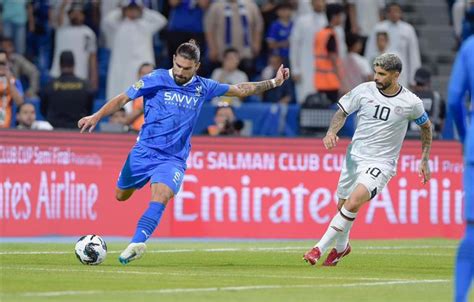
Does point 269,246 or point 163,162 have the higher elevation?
point 163,162

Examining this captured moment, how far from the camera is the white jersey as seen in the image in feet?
51.1

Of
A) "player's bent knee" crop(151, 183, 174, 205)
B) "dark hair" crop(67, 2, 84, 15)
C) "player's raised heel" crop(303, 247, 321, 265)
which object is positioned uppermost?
"dark hair" crop(67, 2, 84, 15)

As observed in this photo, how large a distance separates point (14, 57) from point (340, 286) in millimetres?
13577

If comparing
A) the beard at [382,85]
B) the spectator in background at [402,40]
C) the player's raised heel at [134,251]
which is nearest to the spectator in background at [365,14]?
the spectator in background at [402,40]

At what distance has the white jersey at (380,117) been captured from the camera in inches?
613

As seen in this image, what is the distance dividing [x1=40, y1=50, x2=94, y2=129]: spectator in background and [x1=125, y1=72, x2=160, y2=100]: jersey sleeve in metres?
7.67

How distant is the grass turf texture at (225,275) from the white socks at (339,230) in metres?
0.28

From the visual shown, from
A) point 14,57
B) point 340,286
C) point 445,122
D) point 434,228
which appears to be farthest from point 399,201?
point 340,286

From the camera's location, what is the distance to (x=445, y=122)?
23.9m

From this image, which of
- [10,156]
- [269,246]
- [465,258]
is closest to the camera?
[465,258]

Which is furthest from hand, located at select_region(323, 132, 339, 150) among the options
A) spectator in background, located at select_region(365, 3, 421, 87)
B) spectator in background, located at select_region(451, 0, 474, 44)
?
spectator in background, located at select_region(451, 0, 474, 44)

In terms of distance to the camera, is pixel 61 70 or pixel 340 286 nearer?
pixel 340 286

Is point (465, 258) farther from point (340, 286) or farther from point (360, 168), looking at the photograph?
point (360, 168)

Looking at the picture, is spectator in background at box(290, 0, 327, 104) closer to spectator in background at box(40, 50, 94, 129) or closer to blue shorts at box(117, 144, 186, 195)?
spectator in background at box(40, 50, 94, 129)
